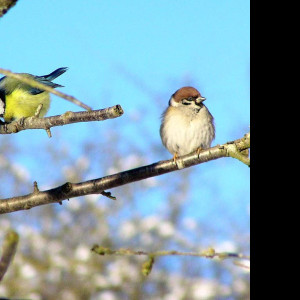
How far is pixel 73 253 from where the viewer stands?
8875 millimetres

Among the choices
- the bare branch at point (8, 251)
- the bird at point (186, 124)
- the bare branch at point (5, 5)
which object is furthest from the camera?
the bird at point (186, 124)

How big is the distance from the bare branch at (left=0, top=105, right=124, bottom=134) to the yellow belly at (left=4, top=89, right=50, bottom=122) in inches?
87.0

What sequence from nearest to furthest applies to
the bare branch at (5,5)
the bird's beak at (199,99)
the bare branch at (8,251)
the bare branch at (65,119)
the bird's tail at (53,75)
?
1. the bare branch at (8,251)
2. the bare branch at (5,5)
3. the bare branch at (65,119)
4. the bird's beak at (199,99)
5. the bird's tail at (53,75)

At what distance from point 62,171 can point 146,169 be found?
29.3 ft

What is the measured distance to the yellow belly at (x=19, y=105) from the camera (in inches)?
171

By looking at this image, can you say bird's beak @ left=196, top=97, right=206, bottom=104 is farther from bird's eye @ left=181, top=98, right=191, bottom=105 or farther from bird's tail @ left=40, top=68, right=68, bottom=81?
bird's tail @ left=40, top=68, right=68, bottom=81

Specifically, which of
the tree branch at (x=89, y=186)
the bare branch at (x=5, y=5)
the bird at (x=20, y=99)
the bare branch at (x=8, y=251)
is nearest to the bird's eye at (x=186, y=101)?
the bird at (x=20, y=99)

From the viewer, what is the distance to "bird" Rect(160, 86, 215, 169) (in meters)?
3.51

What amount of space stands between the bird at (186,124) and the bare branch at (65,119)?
153 centimetres

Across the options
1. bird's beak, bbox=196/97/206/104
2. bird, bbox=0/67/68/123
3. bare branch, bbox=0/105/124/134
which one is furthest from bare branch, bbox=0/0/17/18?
bird, bbox=0/67/68/123

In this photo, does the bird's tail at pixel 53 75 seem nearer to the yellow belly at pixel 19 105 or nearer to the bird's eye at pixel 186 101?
the yellow belly at pixel 19 105
